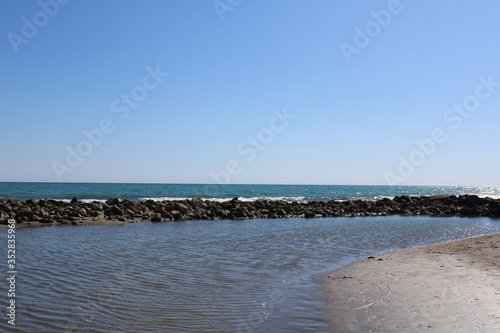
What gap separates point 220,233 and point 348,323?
34.9 feet

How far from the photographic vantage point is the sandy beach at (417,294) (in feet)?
16.4

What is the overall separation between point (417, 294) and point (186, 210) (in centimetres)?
1759

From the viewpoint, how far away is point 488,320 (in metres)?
4.88

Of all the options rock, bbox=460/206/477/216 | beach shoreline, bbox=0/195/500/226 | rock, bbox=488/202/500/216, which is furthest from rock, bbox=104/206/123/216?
rock, bbox=488/202/500/216

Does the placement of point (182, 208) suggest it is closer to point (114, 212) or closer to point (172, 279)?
point (114, 212)

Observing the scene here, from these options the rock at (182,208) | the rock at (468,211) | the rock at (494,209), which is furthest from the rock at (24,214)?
the rock at (494,209)

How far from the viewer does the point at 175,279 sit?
770cm

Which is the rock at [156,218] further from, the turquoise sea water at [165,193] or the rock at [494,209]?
the turquoise sea water at [165,193]

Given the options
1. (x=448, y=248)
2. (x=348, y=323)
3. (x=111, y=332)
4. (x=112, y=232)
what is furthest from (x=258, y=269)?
(x=112, y=232)

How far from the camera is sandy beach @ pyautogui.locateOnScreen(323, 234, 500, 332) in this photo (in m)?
5.00

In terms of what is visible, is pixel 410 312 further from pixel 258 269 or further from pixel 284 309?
pixel 258 269

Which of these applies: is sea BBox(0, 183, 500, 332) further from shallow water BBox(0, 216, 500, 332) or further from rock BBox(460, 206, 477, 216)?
rock BBox(460, 206, 477, 216)

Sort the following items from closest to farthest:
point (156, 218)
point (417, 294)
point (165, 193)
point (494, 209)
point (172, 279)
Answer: point (417, 294), point (172, 279), point (156, 218), point (494, 209), point (165, 193)

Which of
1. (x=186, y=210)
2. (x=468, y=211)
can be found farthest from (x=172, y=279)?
(x=468, y=211)
